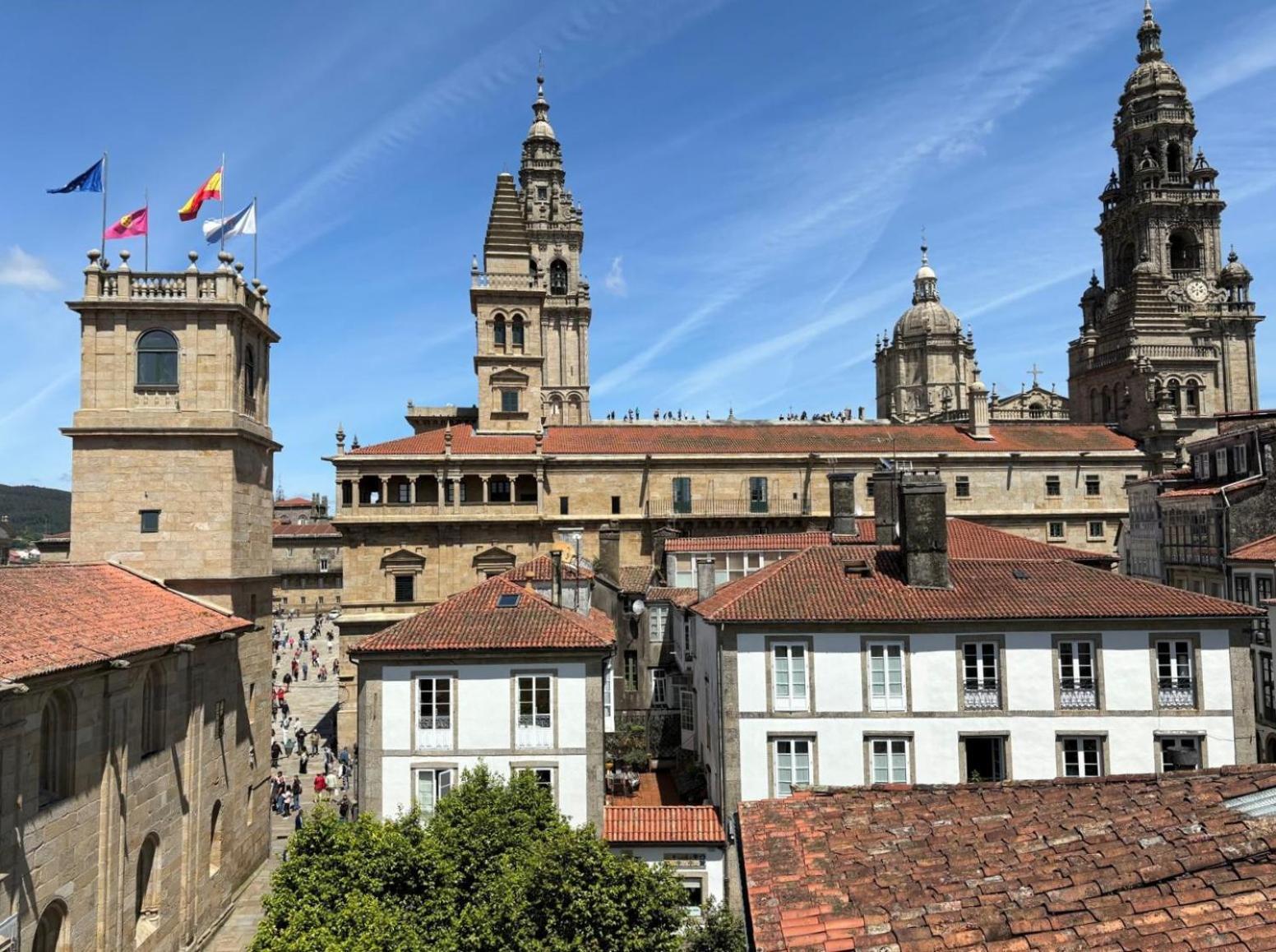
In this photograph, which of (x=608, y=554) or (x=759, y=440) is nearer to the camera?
(x=608, y=554)

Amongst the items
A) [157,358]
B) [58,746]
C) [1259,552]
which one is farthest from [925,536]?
[157,358]

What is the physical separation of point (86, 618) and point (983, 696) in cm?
2029

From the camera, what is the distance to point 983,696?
20625 millimetres

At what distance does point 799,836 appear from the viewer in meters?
10.3

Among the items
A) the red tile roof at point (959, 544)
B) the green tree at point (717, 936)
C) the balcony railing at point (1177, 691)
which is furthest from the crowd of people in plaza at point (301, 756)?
the balcony railing at point (1177, 691)

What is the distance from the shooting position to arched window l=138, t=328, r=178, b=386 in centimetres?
2541

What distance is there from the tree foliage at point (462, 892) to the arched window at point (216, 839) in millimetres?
10559

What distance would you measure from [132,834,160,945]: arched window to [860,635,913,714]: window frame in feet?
56.3

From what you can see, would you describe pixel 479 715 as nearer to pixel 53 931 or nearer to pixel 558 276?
pixel 53 931

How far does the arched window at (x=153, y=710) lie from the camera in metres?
20.8

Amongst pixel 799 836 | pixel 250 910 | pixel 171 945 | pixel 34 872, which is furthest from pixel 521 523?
pixel 799 836

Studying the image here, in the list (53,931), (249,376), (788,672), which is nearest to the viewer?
(53,931)

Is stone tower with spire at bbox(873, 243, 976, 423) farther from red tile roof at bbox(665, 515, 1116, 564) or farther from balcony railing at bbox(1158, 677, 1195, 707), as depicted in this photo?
balcony railing at bbox(1158, 677, 1195, 707)

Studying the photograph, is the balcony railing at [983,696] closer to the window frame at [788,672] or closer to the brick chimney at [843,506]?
the window frame at [788,672]
